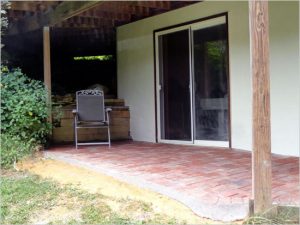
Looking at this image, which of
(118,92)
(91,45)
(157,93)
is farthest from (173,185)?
(91,45)

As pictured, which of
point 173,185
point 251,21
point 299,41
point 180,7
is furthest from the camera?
point 180,7

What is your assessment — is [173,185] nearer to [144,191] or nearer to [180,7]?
[144,191]

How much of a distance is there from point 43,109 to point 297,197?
3835mm

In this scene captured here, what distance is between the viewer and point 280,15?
16.3 ft

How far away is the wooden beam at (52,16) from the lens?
17.0ft

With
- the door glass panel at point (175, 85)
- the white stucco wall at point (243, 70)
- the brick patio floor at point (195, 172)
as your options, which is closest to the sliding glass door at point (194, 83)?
the door glass panel at point (175, 85)

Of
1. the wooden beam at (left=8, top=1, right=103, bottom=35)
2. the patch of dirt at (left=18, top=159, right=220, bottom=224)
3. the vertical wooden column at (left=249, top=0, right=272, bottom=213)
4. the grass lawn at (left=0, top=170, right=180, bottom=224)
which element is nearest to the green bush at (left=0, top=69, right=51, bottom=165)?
the patch of dirt at (left=18, top=159, right=220, bottom=224)

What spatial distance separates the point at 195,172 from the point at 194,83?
2405 mm

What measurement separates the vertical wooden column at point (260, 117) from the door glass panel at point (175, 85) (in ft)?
11.2

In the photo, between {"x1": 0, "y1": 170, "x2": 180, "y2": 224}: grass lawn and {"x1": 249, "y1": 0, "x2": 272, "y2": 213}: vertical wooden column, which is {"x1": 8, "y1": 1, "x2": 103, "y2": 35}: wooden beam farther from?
{"x1": 249, "y1": 0, "x2": 272, "y2": 213}: vertical wooden column

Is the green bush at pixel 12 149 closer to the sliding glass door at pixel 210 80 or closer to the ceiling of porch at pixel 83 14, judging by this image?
the ceiling of porch at pixel 83 14

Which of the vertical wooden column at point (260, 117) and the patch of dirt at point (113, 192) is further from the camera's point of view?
the patch of dirt at point (113, 192)

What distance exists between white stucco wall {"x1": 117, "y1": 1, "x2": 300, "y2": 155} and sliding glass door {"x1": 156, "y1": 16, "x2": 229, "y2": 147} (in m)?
0.16

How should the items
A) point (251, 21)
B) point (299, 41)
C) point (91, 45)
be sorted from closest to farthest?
point (251, 21), point (299, 41), point (91, 45)
